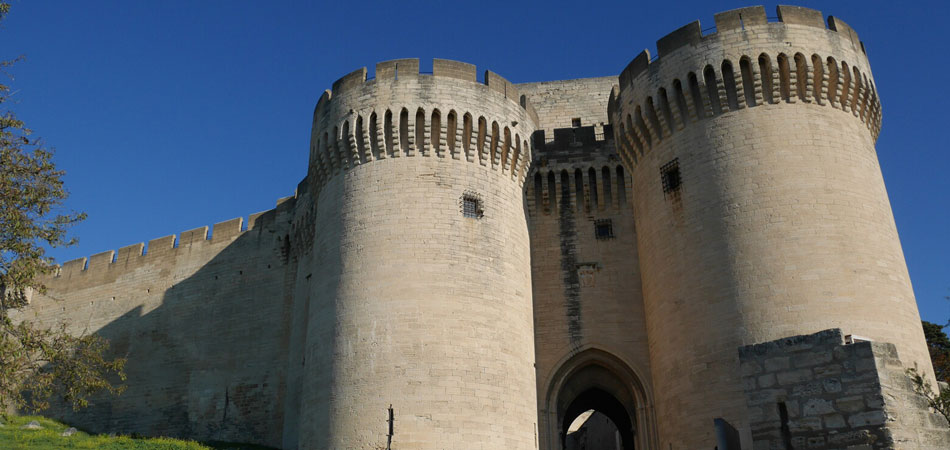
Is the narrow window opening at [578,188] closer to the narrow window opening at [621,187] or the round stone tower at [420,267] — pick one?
the narrow window opening at [621,187]

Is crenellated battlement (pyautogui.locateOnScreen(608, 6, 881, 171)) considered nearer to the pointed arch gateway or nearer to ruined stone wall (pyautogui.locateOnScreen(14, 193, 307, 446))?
the pointed arch gateway

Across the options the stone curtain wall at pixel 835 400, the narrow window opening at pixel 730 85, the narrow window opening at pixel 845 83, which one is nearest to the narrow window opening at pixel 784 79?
the narrow window opening at pixel 730 85

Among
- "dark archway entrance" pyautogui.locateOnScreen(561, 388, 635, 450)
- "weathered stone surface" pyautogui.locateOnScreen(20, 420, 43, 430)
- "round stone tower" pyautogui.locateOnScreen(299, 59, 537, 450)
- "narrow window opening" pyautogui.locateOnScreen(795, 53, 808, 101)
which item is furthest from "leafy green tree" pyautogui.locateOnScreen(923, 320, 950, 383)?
"weathered stone surface" pyautogui.locateOnScreen(20, 420, 43, 430)

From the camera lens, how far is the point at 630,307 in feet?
54.0

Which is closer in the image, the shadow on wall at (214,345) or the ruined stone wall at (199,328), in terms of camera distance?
the shadow on wall at (214,345)

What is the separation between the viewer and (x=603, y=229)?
691 inches

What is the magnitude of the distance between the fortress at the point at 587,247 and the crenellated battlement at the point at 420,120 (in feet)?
0.16

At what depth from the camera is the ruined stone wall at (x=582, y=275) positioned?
16000 mm

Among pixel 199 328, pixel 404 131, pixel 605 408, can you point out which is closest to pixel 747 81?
pixel 404 131

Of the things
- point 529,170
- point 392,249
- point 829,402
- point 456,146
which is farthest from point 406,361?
point 829,402

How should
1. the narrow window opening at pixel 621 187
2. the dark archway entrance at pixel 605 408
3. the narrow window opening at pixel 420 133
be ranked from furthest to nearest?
the dark archway entrance at pixel 605 408 < the narrow window opening at pixel 621 187 < the narrow window opening at pixel 420 133

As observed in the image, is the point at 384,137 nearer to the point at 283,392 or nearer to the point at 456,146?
the point at 456,146

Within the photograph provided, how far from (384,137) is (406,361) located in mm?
4742

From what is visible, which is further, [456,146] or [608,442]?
[608,442]
